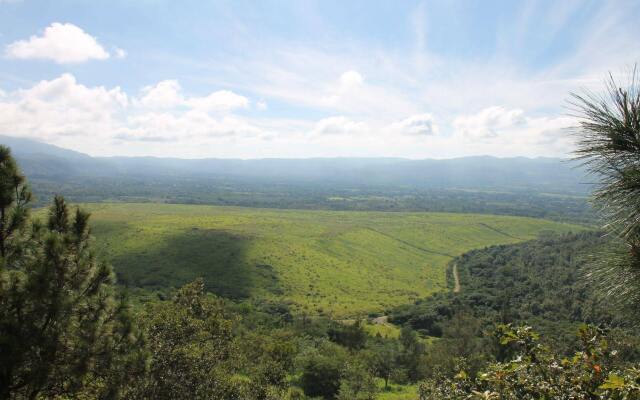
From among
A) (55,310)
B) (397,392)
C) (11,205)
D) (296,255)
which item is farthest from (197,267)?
(55,310)

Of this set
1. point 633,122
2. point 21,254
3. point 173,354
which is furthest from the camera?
point 173,354

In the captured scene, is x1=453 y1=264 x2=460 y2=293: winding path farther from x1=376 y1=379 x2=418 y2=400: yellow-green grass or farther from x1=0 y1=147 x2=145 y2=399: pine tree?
x1=0 y1=147 x2=145 y2=399: pine tree

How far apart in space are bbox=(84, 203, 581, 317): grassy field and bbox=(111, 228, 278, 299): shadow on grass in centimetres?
23

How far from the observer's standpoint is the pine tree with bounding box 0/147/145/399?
342 inches

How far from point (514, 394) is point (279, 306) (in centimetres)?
7899

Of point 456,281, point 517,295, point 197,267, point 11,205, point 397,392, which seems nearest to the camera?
point 11,205

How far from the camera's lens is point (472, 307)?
85.9 metres

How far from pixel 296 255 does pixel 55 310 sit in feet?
352

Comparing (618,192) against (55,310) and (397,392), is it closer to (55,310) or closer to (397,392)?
(55,310)

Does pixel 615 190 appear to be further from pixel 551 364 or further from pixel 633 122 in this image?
pixel 551 364

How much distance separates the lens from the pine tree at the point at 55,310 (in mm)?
8695

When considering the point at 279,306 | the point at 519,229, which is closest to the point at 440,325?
the point at 279,306

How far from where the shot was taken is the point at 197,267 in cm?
9906

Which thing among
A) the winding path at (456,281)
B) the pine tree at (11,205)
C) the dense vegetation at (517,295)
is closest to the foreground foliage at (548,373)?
the pine tree at (11,205)
